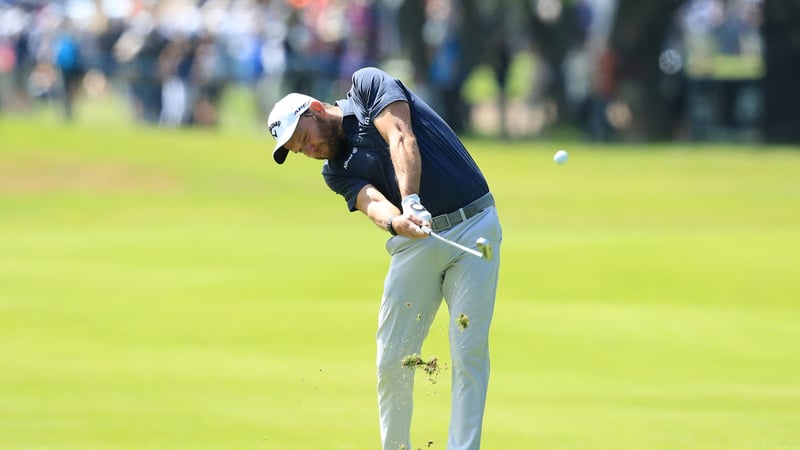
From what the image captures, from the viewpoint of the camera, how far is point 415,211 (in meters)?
6.97

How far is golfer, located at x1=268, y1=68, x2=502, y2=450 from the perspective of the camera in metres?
7.20

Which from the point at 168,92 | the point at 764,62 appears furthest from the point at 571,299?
the point at 168,92

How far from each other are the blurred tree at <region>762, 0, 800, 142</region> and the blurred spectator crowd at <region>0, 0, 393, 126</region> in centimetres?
779

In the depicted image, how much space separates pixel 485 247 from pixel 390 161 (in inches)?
27.7

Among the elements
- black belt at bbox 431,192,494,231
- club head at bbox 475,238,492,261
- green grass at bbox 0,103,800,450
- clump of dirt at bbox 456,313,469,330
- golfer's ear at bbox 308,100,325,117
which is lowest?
green grass at bbox 0,103,800,450

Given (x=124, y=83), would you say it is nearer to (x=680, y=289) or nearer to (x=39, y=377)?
(x=680, y=289)

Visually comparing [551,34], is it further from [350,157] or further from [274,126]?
[274,126]

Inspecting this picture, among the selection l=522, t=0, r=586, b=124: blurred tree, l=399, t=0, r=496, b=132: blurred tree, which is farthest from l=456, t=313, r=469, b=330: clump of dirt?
l=522, t=0, r=586, b=124: blurred tree

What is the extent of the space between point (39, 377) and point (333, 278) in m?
6.06

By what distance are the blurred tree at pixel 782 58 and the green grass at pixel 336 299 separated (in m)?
1.07

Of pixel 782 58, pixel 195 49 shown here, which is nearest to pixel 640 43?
pixel 782 58

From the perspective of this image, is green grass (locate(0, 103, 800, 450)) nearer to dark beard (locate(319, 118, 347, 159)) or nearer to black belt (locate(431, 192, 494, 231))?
black belt (locate(431, 192, 494, 231))

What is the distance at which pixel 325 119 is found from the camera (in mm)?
7344

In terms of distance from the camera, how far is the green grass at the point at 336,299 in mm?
9070
